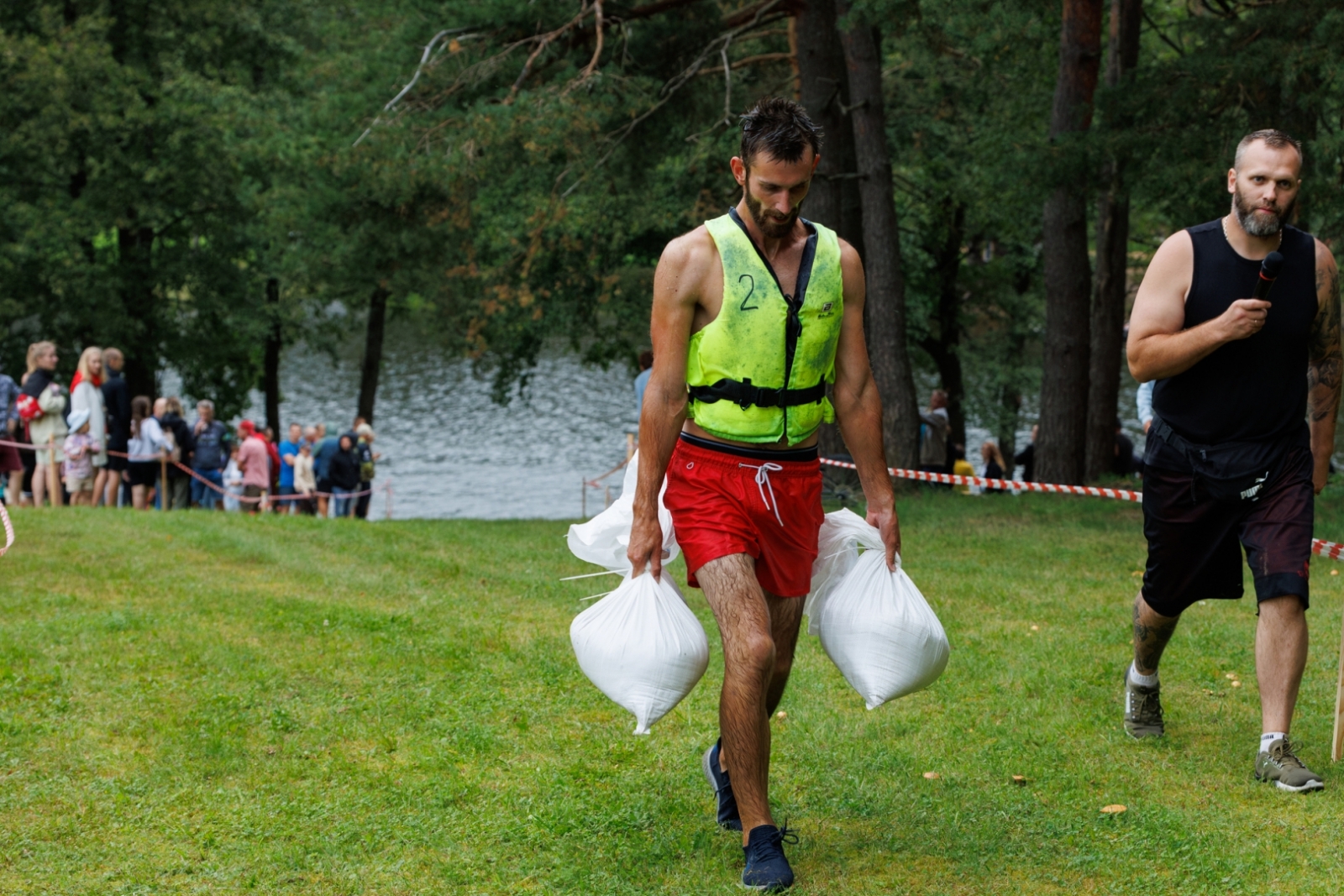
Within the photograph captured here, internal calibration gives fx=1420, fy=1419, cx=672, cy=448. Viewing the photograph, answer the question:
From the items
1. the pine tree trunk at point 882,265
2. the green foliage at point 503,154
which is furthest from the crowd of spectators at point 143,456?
the pine tree trunk at point 882,265

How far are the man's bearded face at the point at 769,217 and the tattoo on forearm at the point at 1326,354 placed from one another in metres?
2.01

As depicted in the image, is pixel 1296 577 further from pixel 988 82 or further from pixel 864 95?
pixel 988 82

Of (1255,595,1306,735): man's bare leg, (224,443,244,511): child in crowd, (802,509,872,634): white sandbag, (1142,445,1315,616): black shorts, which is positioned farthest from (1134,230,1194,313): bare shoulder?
(224,443,244,511): child in crowd

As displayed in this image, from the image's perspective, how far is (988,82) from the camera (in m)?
20.8

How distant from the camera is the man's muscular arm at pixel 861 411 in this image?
4516 mm

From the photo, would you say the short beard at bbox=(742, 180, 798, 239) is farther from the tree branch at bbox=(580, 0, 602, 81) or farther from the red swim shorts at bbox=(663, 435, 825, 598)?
the tree branch at bbox=(580, 0, 602, 81)

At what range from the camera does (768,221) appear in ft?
14.0

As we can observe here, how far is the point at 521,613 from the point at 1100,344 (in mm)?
11719

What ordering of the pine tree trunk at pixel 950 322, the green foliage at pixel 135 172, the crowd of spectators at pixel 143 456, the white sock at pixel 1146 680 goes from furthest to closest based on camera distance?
the pine tree trunk at pixel 950 322 → the green foliage at pixel 135 172 → the crowd of spectators at pixel 143 456 → the white sock at pixel 1146 680

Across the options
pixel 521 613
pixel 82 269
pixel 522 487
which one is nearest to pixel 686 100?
pixel 521 613

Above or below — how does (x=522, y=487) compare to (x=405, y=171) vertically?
below

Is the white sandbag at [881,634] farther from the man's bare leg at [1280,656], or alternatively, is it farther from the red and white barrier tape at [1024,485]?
the red and white barrier tape at [1024,485]

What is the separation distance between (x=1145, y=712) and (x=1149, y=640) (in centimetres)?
35

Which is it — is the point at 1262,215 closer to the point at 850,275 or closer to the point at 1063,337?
the point at 850,275
